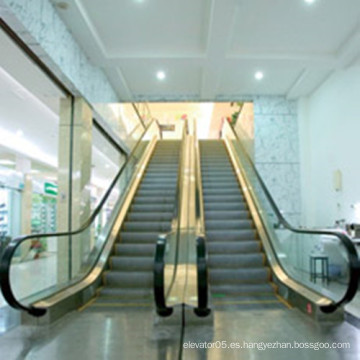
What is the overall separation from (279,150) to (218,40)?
4.29 meters

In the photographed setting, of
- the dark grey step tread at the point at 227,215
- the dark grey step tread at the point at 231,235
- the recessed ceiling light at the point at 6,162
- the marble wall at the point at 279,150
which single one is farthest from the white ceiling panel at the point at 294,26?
the recessed ceiling light at the point at 6,162

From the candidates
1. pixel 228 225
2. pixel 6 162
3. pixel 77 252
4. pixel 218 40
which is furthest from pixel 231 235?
pixel 6 162

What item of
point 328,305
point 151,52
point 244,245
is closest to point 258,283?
point 244,245

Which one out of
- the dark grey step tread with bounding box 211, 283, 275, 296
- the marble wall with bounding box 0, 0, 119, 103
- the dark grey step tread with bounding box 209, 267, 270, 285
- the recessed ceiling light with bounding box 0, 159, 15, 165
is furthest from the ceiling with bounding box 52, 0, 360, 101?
the recessed ceiling light with bounding box 0, 159, 15, 165

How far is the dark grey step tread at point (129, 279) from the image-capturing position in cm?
599

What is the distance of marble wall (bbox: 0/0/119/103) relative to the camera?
15.6 ft

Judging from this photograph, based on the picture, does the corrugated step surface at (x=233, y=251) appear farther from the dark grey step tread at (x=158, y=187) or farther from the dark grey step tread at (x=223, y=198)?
the dark grey step tread at (x=158, y=187)

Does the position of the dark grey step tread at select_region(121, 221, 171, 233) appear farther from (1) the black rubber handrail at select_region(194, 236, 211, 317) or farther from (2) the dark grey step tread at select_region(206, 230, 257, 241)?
(1) the black rubber handrail at select_region(194, 236, 211, 317)

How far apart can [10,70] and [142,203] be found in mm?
3900

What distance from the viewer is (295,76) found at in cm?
931

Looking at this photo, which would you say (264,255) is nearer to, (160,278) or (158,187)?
(160,278)

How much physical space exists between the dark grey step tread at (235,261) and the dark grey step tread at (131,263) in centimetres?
106

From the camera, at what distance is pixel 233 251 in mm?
6832

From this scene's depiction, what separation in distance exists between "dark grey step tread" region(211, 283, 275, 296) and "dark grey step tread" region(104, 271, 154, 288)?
1.04 metres
